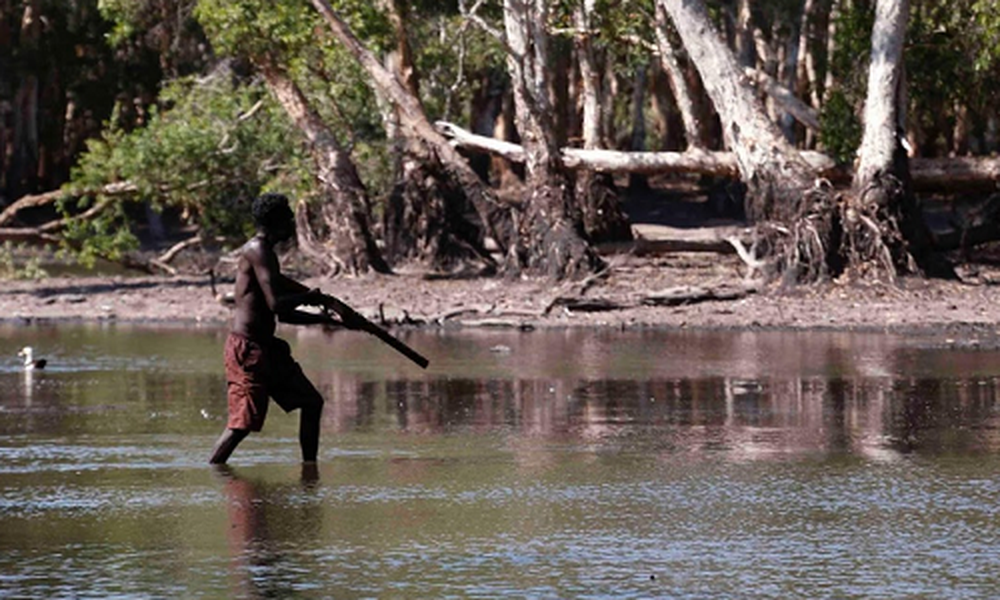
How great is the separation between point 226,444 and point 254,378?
20.8 inches

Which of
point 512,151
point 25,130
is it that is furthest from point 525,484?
point 25,130

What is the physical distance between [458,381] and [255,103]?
16.8m

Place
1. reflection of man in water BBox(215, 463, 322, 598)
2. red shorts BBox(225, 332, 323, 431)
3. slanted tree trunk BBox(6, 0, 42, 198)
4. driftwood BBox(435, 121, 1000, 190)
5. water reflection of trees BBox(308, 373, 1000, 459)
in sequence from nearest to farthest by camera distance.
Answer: reflection of man in water BBox(215, 463, 322, 598) → red shorts BBox(225, 332, 323, 431) → water reflection of trees BBox(308, 373, 1000, 459) → driftwood BBox(435, 121, 1000, 190) → slanted tree trunk BBox(6, 0, 42, 198)

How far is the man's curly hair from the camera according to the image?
11.8 meters

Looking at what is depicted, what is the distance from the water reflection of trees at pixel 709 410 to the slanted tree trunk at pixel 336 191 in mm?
12909

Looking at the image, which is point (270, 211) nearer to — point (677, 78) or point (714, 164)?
point (714, 164)

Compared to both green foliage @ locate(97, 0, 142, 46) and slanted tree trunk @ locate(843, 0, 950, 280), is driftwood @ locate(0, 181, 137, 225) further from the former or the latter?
slanted tree trunk @ locate(843, 0, 950, 280)

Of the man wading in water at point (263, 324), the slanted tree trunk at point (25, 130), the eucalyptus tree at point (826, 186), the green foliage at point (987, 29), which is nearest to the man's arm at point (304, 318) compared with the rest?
the man wading in water at point (263, 324)

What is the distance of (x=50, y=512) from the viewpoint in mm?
10688

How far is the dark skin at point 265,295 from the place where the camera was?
11.7 meters

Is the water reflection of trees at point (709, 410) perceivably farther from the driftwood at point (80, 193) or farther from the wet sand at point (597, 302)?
the driftwood at point (80, 193)

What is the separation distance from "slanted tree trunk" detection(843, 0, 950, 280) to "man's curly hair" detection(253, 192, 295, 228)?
15.0 m

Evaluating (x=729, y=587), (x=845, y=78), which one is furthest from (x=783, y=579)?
(x=845, y=78)

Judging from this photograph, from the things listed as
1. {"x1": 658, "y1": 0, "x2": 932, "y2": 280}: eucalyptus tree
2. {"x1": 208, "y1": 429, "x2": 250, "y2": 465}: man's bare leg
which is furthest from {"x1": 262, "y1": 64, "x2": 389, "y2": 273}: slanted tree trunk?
{"x1": 208, "y1": 429, "x2": 250, "y2": 465}: man's bare leg
